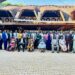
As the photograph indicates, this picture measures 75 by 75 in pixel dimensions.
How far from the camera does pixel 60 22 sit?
21.7 metres

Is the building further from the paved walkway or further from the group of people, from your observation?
the paved walkway

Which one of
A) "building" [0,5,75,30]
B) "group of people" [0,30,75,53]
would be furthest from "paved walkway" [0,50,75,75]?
"building" [0,5,75,30]

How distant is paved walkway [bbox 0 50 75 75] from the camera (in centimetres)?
1270

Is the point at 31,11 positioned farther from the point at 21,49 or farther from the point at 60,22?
the point at 21,49

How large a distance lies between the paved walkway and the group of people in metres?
1.28

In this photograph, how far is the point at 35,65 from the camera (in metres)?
14.3

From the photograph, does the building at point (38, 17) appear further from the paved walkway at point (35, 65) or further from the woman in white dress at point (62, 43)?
the paved walkway at point (35, 65)

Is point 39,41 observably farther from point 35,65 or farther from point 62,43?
point 35,65

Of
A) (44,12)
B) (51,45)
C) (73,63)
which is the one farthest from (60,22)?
(73,63)

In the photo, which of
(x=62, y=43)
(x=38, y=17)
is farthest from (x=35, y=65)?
(x=38, y=17)

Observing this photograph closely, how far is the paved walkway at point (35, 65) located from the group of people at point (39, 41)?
1.28 m

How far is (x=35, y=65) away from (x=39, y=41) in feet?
16.8

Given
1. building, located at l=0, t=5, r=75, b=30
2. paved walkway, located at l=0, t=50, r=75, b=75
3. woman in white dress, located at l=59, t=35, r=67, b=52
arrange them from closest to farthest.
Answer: paved walkway, located at l=0, t=50, r=75, b=75, woman in white dress, located at l=59, t=35, r=67, b=52, building, located at l=0, t=5, r=75, b=30

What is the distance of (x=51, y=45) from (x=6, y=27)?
11.0 ft
